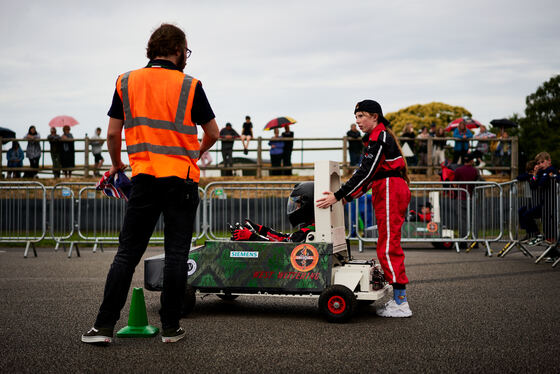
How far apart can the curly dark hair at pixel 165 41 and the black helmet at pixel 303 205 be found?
1887mm

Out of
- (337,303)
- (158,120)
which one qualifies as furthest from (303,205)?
(158,120)

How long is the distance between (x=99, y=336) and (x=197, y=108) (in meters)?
1.56

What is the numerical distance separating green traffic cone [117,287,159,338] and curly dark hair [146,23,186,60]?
1.63 meters

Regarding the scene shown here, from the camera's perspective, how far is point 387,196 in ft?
17.4

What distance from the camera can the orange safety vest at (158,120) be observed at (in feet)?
13.2

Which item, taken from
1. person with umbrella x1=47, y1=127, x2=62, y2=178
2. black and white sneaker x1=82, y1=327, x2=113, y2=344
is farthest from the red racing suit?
person with umbrella x1=47, y1=127, x2=62, y2=178

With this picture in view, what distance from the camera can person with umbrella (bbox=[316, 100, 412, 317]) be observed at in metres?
5.27

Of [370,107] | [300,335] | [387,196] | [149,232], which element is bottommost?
[300,335]

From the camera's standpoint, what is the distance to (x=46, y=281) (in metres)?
7.80

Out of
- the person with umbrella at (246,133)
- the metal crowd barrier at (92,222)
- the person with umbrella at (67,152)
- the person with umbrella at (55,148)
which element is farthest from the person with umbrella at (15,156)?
the metal crowd barrier at (92,222)

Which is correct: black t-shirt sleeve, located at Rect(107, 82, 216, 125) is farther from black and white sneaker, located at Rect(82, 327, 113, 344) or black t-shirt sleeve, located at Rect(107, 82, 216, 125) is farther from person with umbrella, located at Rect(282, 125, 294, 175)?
person with umbrella, located at Rect(282, 125, 294, 175)

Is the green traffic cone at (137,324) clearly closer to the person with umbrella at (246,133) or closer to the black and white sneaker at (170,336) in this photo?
the black and white sneaker at (170,336)

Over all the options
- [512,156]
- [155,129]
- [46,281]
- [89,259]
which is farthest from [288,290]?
[512,156]

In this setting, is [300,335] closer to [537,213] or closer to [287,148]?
[537,213]
